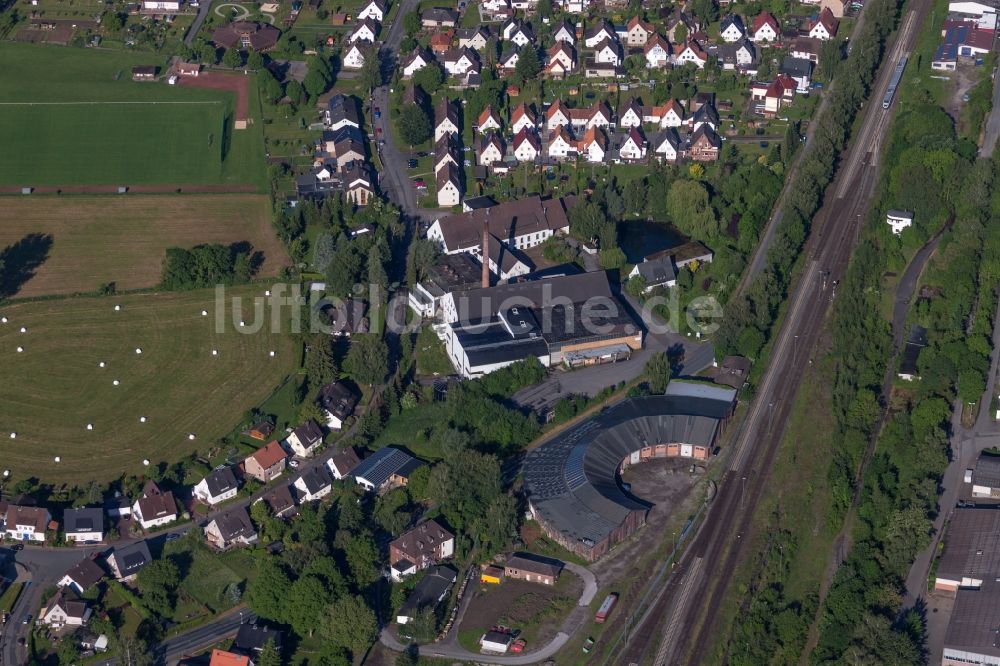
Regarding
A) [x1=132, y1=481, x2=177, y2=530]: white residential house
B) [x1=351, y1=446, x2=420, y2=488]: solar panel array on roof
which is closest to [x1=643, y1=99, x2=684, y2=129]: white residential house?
[x1=351, y1=446, x2=420, y2=488]: solar panel array on roof

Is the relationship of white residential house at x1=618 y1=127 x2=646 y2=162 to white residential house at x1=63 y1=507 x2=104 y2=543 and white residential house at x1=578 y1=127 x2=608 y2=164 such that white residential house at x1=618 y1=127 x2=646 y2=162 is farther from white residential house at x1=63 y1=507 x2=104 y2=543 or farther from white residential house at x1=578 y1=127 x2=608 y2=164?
white residential house at x1=63 y1=507 x2=104 y2=543

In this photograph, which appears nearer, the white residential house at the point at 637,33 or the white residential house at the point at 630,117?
the white residential house at the point at 630,117

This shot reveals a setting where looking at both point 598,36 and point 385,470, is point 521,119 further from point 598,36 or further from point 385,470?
point 385,470

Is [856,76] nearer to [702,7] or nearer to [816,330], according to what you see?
[702,7]

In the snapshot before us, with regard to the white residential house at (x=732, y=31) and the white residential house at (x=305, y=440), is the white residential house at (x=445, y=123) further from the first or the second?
the white residential house at (x=305, y=440)

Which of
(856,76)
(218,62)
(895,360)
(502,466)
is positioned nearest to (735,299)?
(895,360)

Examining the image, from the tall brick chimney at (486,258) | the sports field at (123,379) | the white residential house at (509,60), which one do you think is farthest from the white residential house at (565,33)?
the sports field at (123,379)
